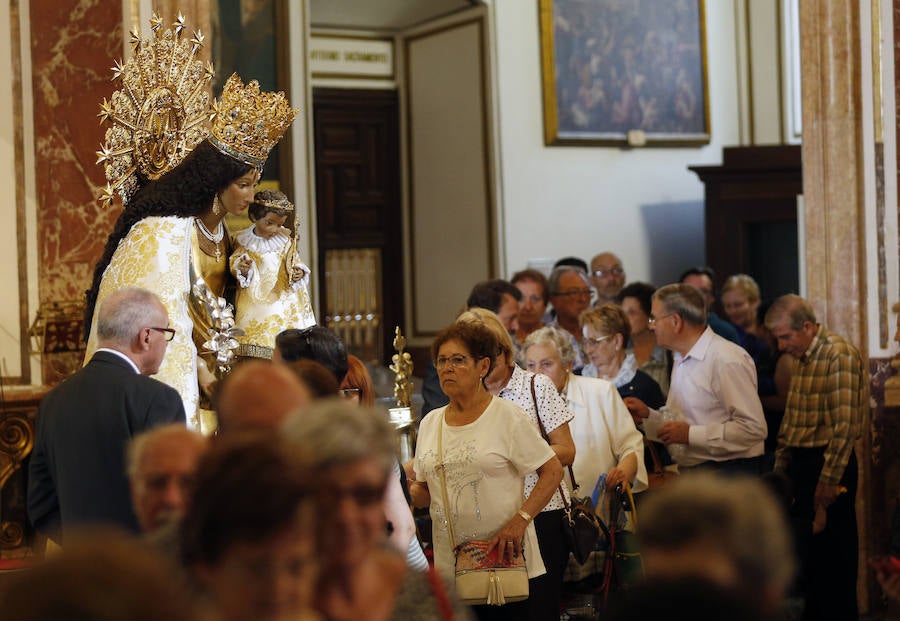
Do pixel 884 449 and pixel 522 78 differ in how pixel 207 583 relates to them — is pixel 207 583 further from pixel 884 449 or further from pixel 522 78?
pixel 522 78

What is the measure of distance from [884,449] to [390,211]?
7.38 m

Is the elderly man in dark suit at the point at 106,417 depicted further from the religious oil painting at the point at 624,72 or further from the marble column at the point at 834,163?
the religious oil painting at the point at 624,72

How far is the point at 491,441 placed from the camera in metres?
4.81

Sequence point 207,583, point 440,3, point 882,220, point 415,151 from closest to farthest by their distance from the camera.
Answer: point 207,583, point 882,220, point 440,3, point 415,151

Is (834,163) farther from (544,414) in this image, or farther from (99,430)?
(99,430)

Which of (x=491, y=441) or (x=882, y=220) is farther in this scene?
(x=882, y=220)

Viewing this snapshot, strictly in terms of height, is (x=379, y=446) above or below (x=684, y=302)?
below

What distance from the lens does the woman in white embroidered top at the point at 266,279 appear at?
555 centimetres

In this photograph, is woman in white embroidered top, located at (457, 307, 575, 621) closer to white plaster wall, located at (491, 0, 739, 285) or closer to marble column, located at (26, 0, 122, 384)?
marble column, located at (26, 0, 122, 384)

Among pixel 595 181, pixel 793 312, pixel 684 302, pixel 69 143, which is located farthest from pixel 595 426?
pixel 595 181

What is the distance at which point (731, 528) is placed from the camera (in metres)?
2.05

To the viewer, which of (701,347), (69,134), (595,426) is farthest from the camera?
(69,134)

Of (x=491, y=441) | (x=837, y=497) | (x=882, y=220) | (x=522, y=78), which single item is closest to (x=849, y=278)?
(x=882, y=220)

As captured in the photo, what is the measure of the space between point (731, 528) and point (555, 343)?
4073 millimetres
